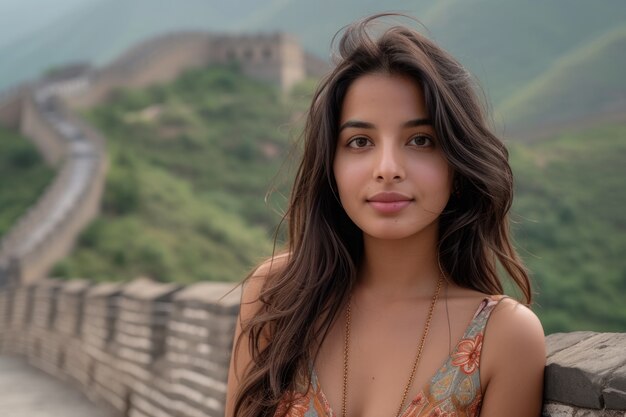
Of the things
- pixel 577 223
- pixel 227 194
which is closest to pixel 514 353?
pixel 577 223

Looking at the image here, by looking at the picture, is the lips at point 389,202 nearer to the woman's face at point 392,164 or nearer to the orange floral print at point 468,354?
the woman's face at point 392,164

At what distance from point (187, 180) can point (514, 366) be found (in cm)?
3904

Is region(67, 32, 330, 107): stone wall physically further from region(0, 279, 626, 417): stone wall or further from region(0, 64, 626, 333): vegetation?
region(0, 279, 626, 417): stone wall

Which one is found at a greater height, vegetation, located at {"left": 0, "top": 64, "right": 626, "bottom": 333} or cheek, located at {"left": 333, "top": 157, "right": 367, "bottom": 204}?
vegetation, located at {"left": 0, "top": 64, "right": 626, "bottom": 333}

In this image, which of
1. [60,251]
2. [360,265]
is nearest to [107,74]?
[60,251]

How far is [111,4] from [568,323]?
69.4 meters

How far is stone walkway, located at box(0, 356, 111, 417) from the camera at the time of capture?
5789 mm

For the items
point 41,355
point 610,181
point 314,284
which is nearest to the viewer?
point 314,284

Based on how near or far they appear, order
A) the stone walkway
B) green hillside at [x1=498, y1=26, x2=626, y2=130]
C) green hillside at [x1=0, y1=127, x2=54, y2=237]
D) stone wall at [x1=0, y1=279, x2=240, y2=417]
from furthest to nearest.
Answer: green hillside at [x1=498, y1=26, x2=626, y2=130], green hillside at [x1=0, y1=127, x2=54, y2=237], the stone walkway, stone wall at [x1=0, y1=279, x2=240, y2=417]

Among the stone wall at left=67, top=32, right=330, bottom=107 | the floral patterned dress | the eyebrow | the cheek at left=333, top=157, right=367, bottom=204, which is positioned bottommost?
the floral patterned dress

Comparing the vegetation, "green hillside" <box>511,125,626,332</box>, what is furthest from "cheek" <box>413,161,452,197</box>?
"green hillside" <box>511,125,626,332</box>

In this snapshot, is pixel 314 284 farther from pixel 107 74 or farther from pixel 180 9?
pixel 180 9

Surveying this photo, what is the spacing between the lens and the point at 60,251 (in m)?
26.6

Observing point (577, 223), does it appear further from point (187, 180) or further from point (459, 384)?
point (459, 384)
